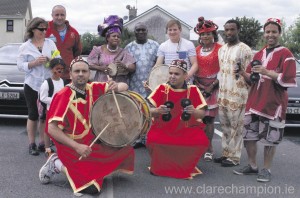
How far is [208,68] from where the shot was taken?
6672mm

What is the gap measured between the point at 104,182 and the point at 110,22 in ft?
7.74

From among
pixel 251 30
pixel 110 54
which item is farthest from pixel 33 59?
pixel 251 30

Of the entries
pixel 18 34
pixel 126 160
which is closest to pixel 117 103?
pixel 126 160

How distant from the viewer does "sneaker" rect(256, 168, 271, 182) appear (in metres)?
5.73

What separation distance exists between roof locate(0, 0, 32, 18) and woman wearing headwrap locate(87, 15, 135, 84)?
48.7 m

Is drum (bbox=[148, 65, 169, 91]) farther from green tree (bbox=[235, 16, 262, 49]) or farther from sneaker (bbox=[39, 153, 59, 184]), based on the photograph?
green tree (bbox=[235, 16, 262, 49])

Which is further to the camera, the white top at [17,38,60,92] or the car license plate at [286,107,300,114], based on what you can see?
the car license plate at [286,107,300,114]

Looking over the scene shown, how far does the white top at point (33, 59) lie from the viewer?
6.68 meters

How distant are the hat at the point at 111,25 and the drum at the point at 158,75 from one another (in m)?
0.81

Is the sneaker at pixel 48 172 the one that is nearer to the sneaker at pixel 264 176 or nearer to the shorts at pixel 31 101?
the shorts at pixel 31 101

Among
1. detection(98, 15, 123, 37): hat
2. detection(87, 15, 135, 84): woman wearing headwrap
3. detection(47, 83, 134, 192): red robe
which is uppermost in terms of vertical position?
detection(98, 15, 123, 37): hat

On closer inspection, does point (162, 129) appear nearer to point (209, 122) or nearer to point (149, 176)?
point (149, 176)

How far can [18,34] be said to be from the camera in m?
53.8

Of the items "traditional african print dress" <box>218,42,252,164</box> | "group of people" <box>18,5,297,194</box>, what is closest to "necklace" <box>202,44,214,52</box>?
"group of people" <box>18,5,297,194</box>
